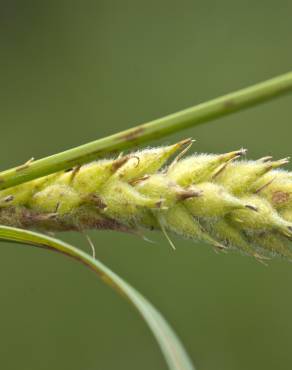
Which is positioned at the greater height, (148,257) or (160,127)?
(148,257)

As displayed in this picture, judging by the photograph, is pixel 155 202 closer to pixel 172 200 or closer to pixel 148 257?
pixel 172 200

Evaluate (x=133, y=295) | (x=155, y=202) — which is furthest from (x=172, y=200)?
(x=133, y=295)

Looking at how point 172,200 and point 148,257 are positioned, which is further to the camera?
point 148,257

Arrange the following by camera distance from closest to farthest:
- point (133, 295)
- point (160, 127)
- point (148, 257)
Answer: point (160, 127) → point (133, 295) → point (148, 257)

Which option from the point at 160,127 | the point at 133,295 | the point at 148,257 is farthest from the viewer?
the point at 148,257

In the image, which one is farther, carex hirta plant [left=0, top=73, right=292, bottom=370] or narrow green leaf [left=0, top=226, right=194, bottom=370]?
carex hirta plant [left=0, top=73, right=292, bottom=370]

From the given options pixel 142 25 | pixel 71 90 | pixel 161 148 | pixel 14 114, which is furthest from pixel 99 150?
pixel 142 25

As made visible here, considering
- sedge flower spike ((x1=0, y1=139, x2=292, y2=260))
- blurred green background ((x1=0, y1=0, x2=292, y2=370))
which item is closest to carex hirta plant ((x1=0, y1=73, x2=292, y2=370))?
sedge flower spike ((x1=0, y1=139, x2=292, y2=260))

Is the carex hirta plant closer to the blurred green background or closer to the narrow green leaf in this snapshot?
the narrow green leaf
